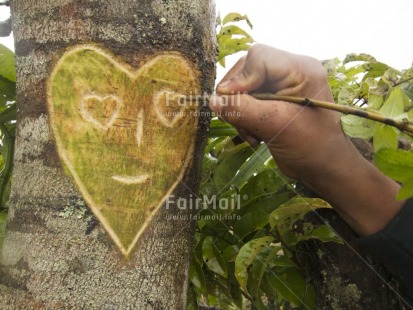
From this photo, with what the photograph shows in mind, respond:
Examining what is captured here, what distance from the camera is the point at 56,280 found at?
2.00 feet

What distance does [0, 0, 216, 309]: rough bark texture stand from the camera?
614mm

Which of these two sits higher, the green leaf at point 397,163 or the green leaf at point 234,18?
the green leaf at point 234,18

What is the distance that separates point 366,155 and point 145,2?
492 mm

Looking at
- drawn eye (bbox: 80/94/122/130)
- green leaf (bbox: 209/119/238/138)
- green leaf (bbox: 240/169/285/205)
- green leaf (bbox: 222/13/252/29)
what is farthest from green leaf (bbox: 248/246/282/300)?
green leaf (bbox: 222/13/252/29)

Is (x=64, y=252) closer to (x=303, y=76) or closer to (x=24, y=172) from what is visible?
(x=24, y=172)

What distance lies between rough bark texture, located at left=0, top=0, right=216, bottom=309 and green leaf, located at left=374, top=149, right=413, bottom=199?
28 cm

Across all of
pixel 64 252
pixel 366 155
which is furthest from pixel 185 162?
pixel 366 155

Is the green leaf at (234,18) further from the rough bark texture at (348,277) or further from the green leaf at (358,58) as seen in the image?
the rough bark texture at (348,277)

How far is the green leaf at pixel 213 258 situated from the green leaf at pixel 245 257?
0.14 m

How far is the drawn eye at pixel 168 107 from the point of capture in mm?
669

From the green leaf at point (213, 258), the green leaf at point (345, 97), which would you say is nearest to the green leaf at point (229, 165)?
the green leaf at point (213, 258)

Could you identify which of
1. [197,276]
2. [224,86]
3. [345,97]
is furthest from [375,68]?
[197,276]

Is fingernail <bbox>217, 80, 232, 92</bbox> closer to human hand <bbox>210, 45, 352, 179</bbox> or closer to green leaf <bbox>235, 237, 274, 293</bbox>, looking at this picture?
human hand <bbox>210, 45, 352, 179</bbox>

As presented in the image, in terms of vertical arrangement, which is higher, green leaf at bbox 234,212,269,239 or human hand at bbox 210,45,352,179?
human hand at bbox 210,45,352,179
